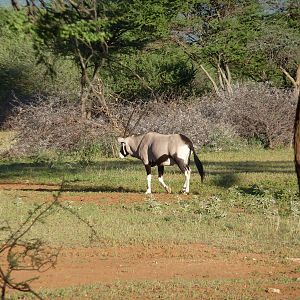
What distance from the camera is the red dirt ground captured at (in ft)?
32.7

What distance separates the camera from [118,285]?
9500mm

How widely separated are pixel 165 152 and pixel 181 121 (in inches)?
596

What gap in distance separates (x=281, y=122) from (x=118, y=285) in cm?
2786

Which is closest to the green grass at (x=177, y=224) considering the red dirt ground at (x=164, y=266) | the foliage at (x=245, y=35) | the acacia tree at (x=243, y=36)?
the red dirt ground at (x=164, y=266)

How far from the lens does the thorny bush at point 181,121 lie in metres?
30.7

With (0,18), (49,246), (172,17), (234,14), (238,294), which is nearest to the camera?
(0,18)

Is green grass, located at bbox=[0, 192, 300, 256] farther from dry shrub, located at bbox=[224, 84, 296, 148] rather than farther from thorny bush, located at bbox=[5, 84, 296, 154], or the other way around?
dry shrub, located at bbox=[224, 84, 296, 148]

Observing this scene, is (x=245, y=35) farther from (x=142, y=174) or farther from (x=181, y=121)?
(x=142, y=174)

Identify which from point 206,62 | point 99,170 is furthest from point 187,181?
point 206,62

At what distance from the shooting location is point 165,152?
19.7 metres

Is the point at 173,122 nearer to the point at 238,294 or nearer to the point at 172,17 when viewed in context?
the point at 172,17

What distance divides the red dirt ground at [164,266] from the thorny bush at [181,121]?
55.8ft

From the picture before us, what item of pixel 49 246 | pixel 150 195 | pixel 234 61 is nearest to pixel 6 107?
pixel 234 61

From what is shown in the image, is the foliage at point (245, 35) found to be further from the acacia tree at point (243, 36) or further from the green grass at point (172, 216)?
the green grass at point (172, 216)
